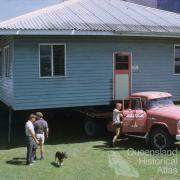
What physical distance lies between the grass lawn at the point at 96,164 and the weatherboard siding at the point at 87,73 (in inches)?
81.0

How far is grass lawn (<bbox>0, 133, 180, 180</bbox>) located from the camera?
39.5 ft

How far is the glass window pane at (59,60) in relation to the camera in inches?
682

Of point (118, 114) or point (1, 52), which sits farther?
point (1, 52)

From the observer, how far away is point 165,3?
77.5 m

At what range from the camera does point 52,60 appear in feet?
56.6

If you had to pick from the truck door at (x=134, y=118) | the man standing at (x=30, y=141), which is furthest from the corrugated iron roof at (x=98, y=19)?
the man standing at (x=30, y=141)

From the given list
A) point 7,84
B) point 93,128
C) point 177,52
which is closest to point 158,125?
point 93,128

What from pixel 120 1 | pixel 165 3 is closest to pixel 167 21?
pixel 120 1

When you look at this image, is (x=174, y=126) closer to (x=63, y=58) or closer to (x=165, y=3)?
(x=63, y=58)

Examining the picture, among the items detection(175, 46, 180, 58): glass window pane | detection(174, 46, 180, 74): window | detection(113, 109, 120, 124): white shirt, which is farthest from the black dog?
detection(175, 46, 180, 58): glass window pane

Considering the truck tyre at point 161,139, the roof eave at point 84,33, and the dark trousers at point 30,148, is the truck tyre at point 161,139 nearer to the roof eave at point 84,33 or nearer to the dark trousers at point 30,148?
the dark trousers at point 30,148

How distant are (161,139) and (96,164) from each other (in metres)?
2.63

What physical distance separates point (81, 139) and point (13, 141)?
2.85 m

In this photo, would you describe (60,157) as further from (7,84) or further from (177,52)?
(177,52)
